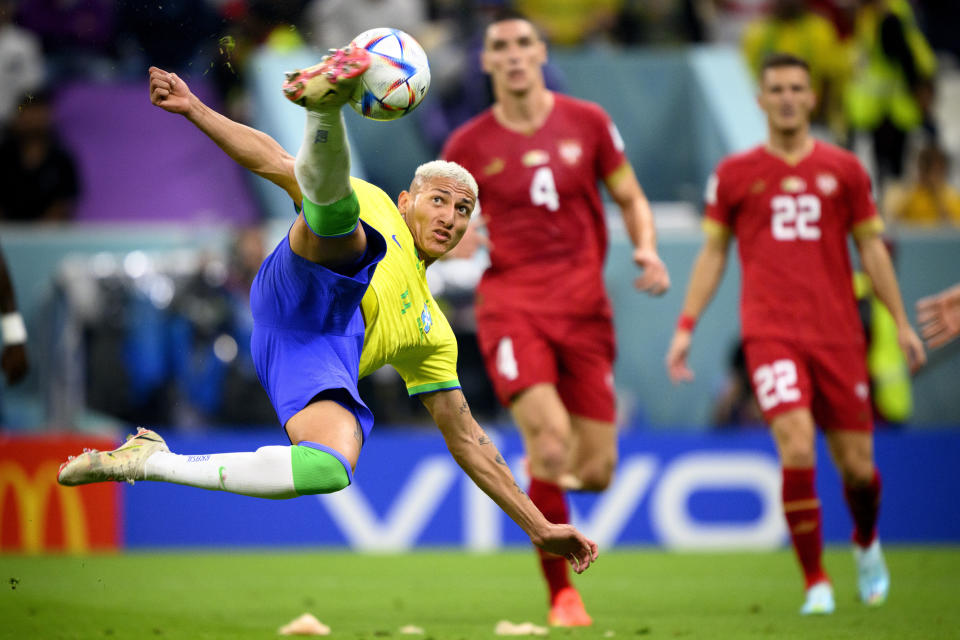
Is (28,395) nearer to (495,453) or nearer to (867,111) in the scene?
(495,453)

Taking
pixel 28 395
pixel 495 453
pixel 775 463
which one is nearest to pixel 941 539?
pixel 775 463

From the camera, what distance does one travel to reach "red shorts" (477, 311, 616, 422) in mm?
7531

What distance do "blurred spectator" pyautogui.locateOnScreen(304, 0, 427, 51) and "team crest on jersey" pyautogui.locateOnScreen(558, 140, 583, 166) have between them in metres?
5.85

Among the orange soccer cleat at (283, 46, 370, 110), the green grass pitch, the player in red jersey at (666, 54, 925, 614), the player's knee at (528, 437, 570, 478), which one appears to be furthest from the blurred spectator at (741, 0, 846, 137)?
the orange soccer cleat at (283, 46, 370, 110)

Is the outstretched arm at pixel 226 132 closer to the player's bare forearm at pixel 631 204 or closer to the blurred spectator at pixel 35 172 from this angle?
the player's bare forearm at pixel 631 204

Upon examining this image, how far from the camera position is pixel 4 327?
7.97 metres

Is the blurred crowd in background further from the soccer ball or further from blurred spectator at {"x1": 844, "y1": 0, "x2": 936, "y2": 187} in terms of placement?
the soccer ball

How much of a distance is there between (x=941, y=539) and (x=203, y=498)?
21.1ft

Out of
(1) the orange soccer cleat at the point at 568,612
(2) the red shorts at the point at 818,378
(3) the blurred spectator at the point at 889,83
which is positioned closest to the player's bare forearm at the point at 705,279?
(2) the red shorts at the point at 818,378

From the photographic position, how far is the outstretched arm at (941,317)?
22.1 ft

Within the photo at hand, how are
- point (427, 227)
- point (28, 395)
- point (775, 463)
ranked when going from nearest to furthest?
point (427, 227) → point (775, 463) → point (28, 395)

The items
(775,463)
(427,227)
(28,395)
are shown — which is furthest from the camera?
(28,395)

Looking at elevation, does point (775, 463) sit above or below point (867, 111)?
below

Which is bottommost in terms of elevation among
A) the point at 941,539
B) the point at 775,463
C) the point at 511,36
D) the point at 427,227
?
the point at 941,539
